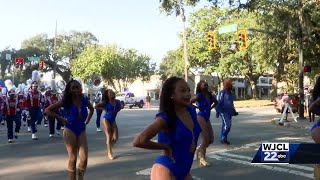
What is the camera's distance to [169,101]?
3846 mm

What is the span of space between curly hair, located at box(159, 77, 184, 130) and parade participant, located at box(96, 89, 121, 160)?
20.4 feet

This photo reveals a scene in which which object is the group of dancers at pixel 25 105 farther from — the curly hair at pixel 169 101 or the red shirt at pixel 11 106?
the curly hair at pixel 169 101

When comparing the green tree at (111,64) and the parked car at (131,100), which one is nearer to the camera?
the parked car at (131,100)

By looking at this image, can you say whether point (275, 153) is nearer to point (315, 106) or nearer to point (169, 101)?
point (169, 101)

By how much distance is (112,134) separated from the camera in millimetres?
10031

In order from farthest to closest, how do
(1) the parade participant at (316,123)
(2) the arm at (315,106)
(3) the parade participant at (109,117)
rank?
(3) the parade participant at (109,117) < (2) the arm at (315,106) < (1) the parade participant at (316,123)

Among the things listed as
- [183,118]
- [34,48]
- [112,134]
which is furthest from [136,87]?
[183,118]

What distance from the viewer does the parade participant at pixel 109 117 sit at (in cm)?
996

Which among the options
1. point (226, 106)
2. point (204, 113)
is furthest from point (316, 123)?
point (226, 106)

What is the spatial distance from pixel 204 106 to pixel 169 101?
5.63 metres

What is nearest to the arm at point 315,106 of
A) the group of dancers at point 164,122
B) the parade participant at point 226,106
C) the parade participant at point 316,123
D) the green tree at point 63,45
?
the parade participant at point 316,123

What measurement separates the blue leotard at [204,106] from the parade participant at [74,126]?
10.3ft

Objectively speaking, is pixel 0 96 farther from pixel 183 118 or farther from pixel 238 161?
pixel 183 118

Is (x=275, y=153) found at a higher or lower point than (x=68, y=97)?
lower
